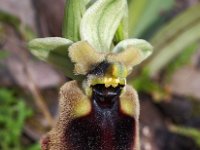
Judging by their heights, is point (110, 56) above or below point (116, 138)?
above

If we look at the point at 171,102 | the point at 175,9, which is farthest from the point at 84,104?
the point at 175,9

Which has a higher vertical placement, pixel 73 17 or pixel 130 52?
pixel 73 17

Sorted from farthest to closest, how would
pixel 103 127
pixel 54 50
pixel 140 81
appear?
pixel 140 81
pixel 54 50
pixel 103 127

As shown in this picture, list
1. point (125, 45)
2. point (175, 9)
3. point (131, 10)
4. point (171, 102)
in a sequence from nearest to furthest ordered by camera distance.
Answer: point (125, 45)
point (131, 10)
point (171, 102)
point (175, 9)

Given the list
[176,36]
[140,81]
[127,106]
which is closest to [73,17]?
[127,106]

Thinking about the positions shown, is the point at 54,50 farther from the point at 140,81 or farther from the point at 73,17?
the point at 140,81

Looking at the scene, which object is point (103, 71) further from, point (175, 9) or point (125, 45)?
point (175, 9)

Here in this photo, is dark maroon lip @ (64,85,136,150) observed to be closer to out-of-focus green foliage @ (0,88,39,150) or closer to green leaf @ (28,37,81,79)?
green leaf @ (28,37,81,79)

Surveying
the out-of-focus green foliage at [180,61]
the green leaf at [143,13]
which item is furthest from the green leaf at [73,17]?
the out-of-focus green foliage at [180,61]
